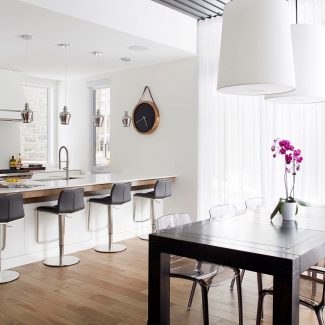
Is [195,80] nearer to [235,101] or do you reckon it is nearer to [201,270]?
[235,101]

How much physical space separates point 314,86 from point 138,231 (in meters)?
3.75

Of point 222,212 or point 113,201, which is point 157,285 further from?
point 113,201

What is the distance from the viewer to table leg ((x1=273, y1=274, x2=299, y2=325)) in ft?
6.79

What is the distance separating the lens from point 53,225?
484 cm

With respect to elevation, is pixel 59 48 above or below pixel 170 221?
above

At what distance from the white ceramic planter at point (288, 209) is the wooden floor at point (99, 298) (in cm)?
83

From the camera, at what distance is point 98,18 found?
434cm

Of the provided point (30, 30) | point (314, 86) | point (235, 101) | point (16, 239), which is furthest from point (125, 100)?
point (314, 86)

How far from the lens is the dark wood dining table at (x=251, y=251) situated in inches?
82.6

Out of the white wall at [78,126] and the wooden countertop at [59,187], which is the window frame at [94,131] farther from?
the wooden countertop at [59,187]

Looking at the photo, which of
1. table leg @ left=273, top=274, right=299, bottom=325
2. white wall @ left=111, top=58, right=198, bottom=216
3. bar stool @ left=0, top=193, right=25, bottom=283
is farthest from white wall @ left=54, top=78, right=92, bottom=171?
table leg @ left=273, top=274, right=299, bottom=325

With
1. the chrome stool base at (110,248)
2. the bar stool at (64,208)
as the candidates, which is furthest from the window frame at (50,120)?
the bar stool at (64,208)

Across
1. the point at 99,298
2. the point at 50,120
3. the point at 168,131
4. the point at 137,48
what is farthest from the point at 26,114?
the point at 50,120

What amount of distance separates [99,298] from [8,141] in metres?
4.64
